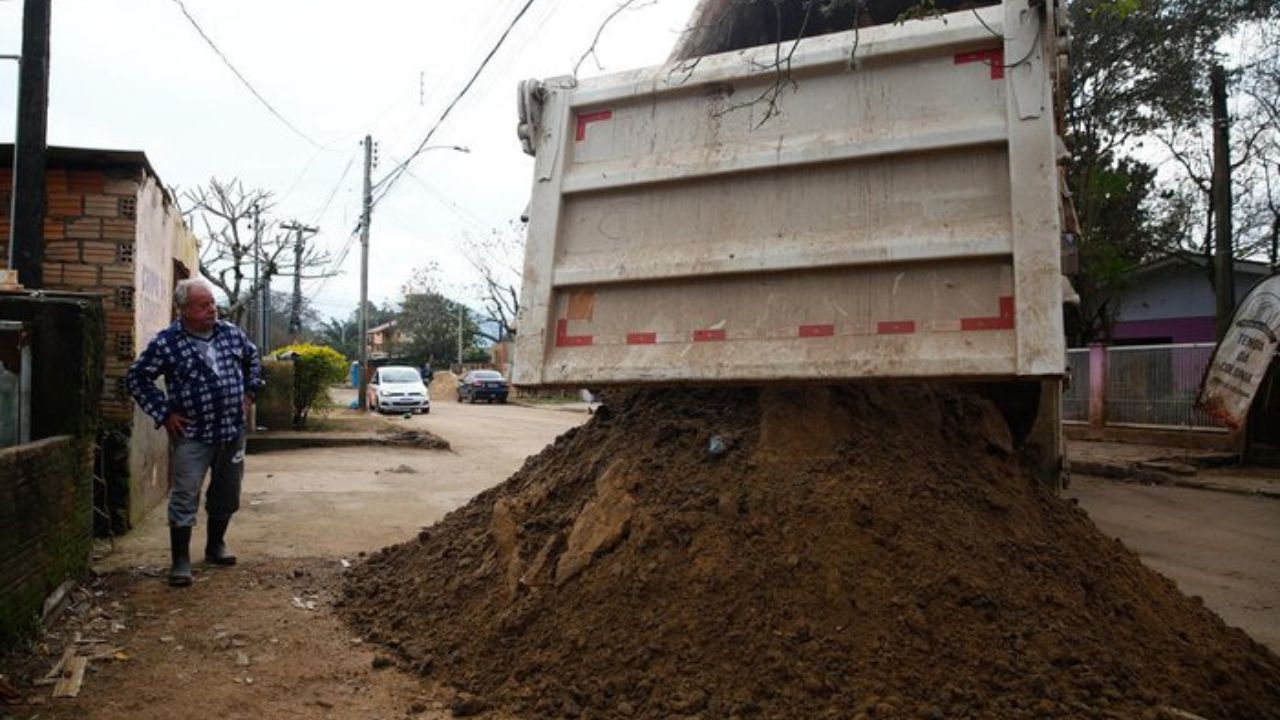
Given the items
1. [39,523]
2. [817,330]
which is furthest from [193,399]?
[817,330]

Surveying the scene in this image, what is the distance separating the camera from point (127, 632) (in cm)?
349

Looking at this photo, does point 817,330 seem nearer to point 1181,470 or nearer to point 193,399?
point 193,399

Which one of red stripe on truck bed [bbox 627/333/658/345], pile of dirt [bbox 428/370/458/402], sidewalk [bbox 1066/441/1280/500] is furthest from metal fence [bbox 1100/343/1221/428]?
pile of dirt [bbox 428/370/458/402]

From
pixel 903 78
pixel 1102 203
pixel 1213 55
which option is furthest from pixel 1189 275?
pixel 903 78

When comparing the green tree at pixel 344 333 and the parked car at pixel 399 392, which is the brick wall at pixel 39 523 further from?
the green tree at pixel 344 333

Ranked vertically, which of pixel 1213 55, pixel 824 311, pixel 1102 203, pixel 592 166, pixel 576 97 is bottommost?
pixel 824 311

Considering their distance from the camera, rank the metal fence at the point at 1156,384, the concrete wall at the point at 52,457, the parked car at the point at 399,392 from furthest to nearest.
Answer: the parked car at the point at 399,392 → the metal fence at the point at 1156,384 → the concrete wall at the point at 52,457

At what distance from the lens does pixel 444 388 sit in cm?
4003

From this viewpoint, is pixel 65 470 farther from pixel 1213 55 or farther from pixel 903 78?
pixel 1213 55

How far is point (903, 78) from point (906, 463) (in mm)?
1445

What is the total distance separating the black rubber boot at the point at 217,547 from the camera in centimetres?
464

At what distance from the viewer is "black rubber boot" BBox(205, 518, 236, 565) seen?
4.64 metres

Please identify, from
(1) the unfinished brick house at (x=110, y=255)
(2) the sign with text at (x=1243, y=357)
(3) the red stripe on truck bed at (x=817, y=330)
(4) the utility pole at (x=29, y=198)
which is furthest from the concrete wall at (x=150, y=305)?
(2) the sign with text at (x=1243, y=357)

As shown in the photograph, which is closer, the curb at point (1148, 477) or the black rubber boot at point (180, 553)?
the black rubber boot at point (180, 553)
